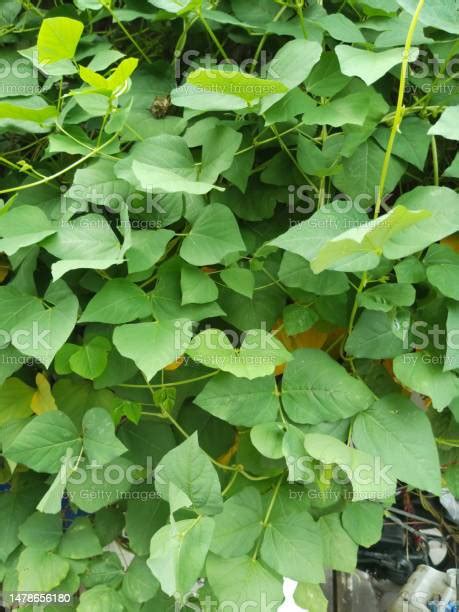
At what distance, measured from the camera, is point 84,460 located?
0.70 m

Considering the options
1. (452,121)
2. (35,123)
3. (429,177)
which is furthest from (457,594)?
(35,123)

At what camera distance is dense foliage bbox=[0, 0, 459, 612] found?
613 mm

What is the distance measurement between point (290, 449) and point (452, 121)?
0.34m

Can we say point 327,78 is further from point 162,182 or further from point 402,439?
point 402,439

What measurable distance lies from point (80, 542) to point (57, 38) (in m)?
0.57

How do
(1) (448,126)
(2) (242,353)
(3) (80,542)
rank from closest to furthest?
(1) (448,126), (2) (242,353), (3) (80,542)

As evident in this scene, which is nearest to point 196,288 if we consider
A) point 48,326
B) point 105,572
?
point 48,326

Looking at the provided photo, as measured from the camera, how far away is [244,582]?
630 mm

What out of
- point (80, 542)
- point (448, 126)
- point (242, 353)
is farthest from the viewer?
point (80, 542)

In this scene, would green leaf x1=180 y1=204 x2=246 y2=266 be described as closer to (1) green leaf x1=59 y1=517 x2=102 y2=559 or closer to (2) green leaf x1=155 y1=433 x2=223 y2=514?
(2) green leaf x1=155 y1=433 x2=223 y2=514

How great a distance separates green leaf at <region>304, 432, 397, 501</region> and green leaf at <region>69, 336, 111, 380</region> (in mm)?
235

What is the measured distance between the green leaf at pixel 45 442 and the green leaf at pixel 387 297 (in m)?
0.35

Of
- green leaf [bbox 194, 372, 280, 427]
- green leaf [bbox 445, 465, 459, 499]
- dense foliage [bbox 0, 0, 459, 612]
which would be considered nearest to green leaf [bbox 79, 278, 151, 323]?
dense foliage [bbox 0, 0, 459, 612]

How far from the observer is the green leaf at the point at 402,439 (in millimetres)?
629
